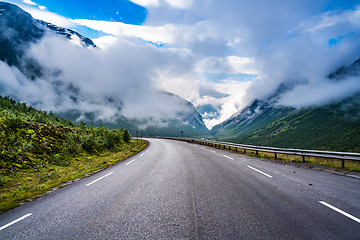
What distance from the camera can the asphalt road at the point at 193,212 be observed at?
317cm

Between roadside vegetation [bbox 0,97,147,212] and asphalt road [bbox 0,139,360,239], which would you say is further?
roadside vegetation [bbox 0,97,147,212]

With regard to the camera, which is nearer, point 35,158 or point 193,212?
point 193,212

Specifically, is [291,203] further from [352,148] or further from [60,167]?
[352,148]

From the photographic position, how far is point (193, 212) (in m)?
3.96

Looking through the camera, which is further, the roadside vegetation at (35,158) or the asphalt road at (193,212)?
the roadside vegetation at (35,158)

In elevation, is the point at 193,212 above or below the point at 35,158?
below

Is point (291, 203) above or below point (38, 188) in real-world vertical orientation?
above

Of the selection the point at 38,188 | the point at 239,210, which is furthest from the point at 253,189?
the point at 38,188

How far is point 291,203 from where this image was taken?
4.52 metres

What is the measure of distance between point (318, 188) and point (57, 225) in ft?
25.8

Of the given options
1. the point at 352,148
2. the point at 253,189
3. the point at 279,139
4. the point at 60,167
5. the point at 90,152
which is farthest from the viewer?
the point at 279,139

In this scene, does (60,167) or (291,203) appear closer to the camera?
(291,203)

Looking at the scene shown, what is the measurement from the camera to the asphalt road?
3172mm

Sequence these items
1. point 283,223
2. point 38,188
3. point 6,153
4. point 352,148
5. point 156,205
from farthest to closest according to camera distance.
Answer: point 352,148, point 6,153, point 38,188, point 156,205, point 283,223
